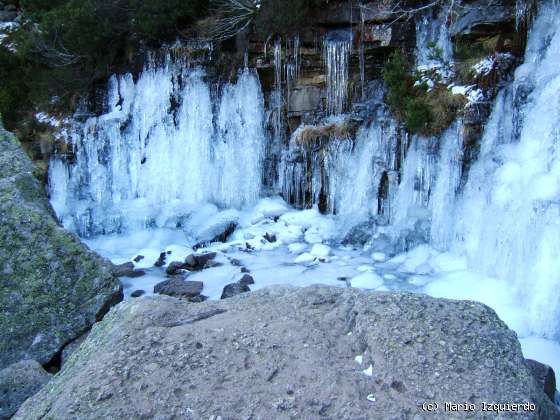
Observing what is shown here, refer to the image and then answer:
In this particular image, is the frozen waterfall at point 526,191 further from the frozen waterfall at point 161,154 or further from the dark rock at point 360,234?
the frozen waterfall at point 161,154

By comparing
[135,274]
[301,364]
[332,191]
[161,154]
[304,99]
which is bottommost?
[135,274]

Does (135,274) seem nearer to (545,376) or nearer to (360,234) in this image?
(360,234)

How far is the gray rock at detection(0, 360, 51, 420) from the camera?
13.6ft

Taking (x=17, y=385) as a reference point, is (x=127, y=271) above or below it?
below

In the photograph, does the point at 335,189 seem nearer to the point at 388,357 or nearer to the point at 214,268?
the point at 214,268

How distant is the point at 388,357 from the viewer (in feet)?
9.33

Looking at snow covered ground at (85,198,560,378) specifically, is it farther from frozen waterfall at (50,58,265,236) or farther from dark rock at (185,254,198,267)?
frozen waterfall at (50,58,265,236)

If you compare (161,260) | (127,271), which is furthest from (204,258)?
(127,271)

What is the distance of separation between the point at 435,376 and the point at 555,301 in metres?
4.36

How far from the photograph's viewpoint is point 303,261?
956 cm

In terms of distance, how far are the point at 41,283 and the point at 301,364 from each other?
4.23m

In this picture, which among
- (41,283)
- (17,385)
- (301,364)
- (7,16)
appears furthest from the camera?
(7,16)

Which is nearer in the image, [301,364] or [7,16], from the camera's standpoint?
[301,364]

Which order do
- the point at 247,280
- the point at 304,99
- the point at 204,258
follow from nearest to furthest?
the point at 247,280
the point at 204,258
the point at 304,99
